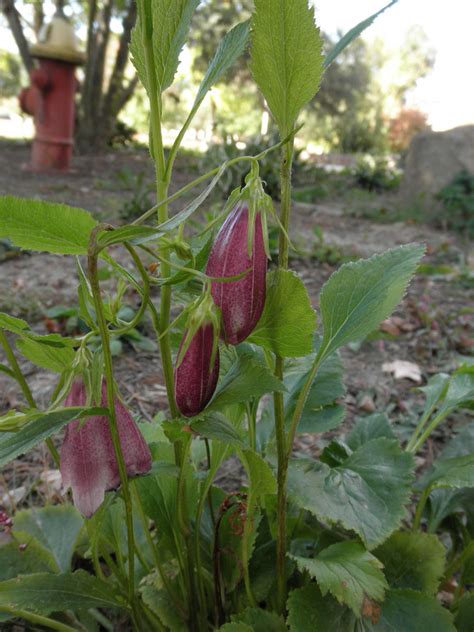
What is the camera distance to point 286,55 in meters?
0.59

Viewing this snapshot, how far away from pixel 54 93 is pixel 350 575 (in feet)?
19.6

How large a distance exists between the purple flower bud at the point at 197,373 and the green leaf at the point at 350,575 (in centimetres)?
25

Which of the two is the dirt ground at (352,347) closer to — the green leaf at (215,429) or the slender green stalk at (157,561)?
the slender green stalk at (157,561)

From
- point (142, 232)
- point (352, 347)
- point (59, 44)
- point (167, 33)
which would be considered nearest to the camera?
point (142, 232)

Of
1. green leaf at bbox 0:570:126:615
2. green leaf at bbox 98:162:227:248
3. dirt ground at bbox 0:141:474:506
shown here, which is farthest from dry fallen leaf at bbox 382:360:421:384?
green leaf at bbox 98:162:227:248

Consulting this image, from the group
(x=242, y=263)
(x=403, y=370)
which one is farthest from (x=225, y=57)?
(x=403, y=370)

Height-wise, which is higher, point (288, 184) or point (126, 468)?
point (288, 184)

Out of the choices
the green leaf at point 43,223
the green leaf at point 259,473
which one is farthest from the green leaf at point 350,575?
the green leaf at point 43,223

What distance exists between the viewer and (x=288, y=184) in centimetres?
61

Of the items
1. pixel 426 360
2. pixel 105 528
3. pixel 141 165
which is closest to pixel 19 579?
pixel 105 528

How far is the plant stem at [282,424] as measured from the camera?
604 mm

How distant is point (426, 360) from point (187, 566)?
1622 millimetres

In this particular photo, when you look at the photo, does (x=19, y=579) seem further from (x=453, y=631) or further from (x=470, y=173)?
(x=470, y=173)

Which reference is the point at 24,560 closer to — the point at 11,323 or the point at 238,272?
the point at 11,323
